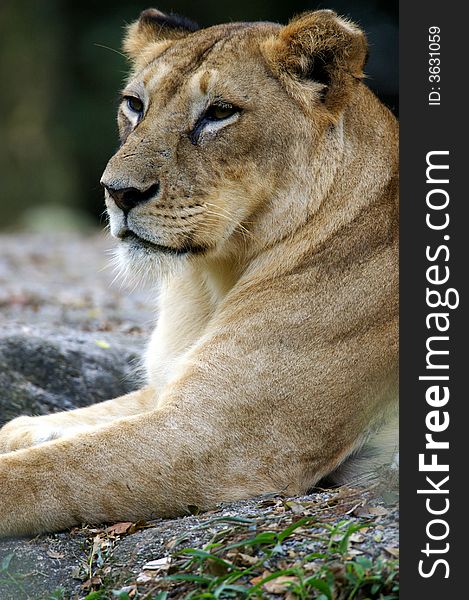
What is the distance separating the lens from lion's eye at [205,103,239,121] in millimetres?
4578

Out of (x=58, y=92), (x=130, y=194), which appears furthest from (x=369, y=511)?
(x=58, y=92)

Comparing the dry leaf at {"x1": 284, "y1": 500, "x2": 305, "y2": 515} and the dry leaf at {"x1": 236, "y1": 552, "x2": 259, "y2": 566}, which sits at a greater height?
the dry leaf at {"x1": 284, "y1": 500, "x2": 305, "y2": 515}

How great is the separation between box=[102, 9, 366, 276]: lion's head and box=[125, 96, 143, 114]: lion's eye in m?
0.14

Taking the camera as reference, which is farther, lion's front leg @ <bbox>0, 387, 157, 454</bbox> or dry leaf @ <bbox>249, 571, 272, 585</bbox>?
lion's front leg @ <bbox>0, 387, 157, 454</bbox>

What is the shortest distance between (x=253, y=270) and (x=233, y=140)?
564mm

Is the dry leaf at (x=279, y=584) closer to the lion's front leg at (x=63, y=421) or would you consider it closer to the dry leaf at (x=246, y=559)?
the dry leaf at (x=246, y=559)

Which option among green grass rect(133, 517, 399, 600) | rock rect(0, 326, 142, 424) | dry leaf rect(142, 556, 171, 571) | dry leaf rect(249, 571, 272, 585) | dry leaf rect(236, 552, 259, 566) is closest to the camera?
green grass rect(133, 517, 399, 600)

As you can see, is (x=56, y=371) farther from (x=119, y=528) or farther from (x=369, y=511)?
(x=369, y=511)

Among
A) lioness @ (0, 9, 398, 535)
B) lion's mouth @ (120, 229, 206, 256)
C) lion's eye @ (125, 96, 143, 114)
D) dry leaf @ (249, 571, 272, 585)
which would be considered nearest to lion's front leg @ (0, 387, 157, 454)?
lioness @ (0, 9, 398, 535)

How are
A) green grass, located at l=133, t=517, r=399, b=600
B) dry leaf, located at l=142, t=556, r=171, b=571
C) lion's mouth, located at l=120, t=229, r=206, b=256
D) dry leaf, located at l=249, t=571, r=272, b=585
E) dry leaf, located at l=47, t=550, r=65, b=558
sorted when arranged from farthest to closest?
1. lion's mouth, located at l=120, t=229, r=206, b=256
2. dry leaf, located at l=47, t=550, r=65, b=558
3. dry leaf, located at l=142, t=556, r=171, b=571
4. dry leaf, located at l=249, t=571, r=272, b=585
5. green grass, located at l=133, t=517, r=399, b=600

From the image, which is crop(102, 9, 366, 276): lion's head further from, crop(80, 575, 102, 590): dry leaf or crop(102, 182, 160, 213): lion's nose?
crop(80, 575, 102, 590): dry leaf

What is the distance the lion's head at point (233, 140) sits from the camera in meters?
4.45

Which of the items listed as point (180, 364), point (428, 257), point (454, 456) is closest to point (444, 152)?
point (428, 257)

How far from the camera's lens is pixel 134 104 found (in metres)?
4.94
